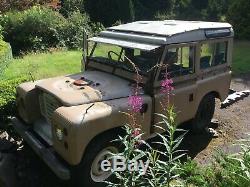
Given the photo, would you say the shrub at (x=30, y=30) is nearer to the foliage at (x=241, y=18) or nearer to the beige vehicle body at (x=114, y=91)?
the beige vehicle body at (x=114, y=91)

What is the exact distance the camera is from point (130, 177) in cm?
410

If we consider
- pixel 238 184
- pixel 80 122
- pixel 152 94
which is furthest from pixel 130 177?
pixel 152 94

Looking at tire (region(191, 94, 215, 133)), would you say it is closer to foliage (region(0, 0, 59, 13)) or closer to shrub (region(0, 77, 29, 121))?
shrub (region(0, 77, 29, 121))

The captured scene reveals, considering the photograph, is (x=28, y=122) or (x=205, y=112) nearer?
(x=28, y=122)

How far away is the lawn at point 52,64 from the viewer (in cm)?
1138

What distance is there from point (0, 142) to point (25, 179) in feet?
4.09

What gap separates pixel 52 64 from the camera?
12.7 m

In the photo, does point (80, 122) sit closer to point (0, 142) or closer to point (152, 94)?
point (152, 94)

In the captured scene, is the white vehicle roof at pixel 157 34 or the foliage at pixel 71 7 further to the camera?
the foliage at pixel 71 7

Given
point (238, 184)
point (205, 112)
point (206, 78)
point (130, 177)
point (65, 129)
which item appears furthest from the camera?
point (205, 112)

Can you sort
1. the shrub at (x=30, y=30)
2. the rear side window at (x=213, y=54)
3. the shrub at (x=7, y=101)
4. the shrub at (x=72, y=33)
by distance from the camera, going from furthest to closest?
A: 1. the shrub at (x=72, y=33)
2. the shrub at (x=30, y=30)
3. the shrub at (x=7, y=101)
4. the rear side window at (x=213, y=54)

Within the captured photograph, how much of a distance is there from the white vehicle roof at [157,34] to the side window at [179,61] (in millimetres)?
172

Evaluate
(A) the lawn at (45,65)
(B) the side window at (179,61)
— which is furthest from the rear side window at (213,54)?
(A) the lawn at (45,65)

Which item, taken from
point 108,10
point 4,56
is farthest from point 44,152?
point 108,10
